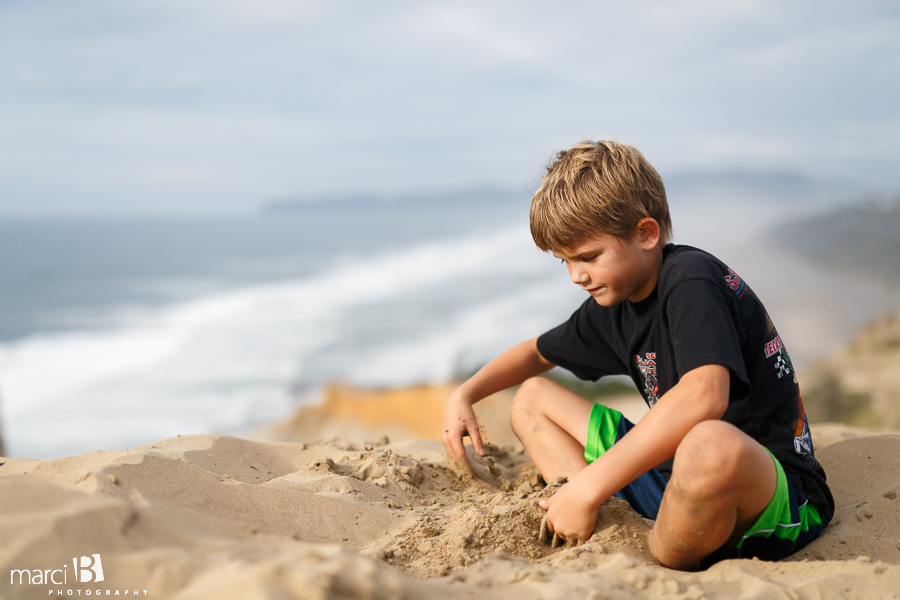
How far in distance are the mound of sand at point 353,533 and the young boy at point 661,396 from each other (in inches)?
4.7

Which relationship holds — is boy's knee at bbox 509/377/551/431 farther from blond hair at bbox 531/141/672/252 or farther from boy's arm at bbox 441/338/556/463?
blond hair at bbox 531/141/672/252

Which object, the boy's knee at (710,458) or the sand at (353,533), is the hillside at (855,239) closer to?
the sand at (353,533)

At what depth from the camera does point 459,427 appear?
8.51ft

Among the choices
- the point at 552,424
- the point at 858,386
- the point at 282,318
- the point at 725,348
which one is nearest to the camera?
the point at 725,348

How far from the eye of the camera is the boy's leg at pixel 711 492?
159 cm

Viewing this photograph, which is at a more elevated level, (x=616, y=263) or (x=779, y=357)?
(x=616, y=263)

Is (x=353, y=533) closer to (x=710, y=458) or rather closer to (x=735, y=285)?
(x=710, y=458)

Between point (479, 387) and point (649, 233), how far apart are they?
1029 millimetres

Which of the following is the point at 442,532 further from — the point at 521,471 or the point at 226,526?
the point at 521,471

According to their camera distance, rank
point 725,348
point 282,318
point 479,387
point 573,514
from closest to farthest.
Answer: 1. point 725,348
2. point 573,514
3. point 479,387
4. point 282,318

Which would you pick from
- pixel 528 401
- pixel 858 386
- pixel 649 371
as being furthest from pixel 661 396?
pixel 858 386

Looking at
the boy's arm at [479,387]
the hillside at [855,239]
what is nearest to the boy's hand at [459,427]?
the boy's arm at [479,387]

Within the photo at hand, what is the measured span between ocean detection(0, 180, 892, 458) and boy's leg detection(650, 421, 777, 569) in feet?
4.60

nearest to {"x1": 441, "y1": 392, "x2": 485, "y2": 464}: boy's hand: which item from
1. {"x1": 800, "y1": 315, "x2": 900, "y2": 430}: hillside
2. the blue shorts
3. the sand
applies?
the sand
